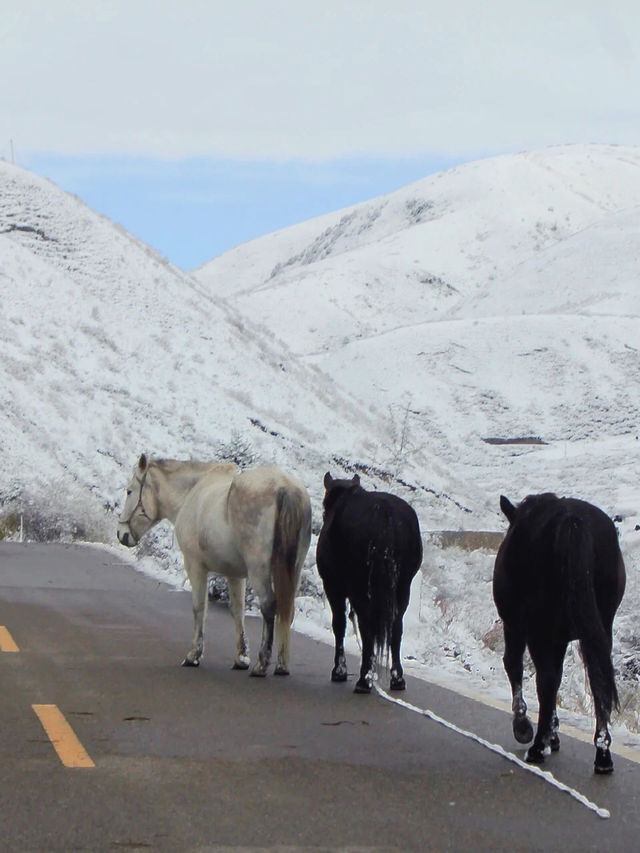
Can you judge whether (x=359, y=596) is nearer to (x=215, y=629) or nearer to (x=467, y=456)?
(x=215, y=629)

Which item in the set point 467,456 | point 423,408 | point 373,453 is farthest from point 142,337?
point 423,408

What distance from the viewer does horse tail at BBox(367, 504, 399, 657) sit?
9750 millimetres

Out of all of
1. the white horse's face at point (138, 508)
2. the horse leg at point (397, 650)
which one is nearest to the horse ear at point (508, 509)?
the horse leg at point (397, 650)

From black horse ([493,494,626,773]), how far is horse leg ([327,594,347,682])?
2.59 m

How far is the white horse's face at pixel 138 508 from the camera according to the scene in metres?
12.3

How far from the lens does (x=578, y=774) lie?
23.9 feet

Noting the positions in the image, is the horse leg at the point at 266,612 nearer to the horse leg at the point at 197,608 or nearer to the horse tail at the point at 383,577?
the horse leg at the point at 197,608

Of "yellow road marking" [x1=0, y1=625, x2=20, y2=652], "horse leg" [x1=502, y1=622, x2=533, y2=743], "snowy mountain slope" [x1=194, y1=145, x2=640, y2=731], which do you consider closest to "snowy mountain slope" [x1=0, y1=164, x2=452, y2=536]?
"snowy mountain slope" [x1=194, y1=145, x2=640, y2=731]

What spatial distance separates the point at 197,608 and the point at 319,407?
158 ft

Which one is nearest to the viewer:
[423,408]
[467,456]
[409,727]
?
[409,727]

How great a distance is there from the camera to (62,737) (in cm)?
794

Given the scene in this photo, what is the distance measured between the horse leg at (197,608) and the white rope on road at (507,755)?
1.66 m

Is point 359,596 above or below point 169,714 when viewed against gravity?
above

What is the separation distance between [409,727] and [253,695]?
1508 mm
